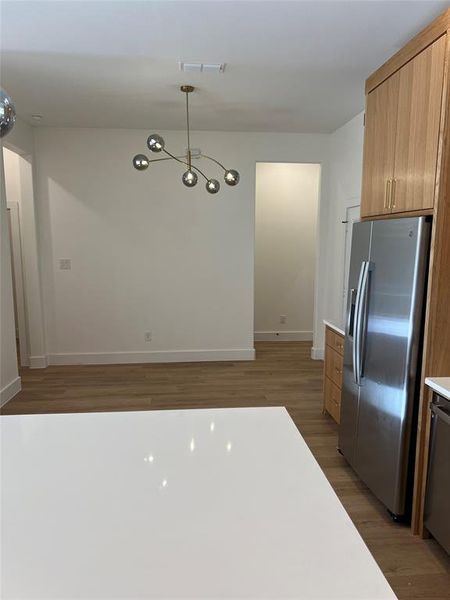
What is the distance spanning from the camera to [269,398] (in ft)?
13.7

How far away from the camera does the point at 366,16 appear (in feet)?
7.60

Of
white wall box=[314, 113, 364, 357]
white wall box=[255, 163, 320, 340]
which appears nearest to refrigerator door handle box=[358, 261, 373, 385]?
white wall box=[314, 113, 364, 357]

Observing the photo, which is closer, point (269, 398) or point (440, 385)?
point (440, 385)

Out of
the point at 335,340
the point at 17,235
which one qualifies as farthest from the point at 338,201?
the point at 17,235

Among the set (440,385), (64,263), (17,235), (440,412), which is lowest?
(440,412)

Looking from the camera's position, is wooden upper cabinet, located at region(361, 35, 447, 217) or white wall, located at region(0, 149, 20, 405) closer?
wooden upper cabinet, located at region(361, 35, 447, 217)

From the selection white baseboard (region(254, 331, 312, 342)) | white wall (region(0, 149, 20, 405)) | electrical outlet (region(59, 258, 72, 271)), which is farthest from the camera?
white baseboard (region(254, 331, 312, 342))

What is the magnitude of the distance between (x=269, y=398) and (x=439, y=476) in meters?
2.24

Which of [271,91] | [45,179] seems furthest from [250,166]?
[45,179]

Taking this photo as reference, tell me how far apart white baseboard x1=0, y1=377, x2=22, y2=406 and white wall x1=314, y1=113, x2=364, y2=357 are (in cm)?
346

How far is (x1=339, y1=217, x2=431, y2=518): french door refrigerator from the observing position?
2.12m

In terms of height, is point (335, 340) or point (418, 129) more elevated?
point (418, 129)

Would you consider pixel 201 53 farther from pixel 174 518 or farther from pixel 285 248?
pixel 285 248

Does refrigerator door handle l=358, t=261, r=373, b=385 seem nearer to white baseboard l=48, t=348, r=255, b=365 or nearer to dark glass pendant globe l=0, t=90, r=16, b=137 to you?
dark glass pendant globe l=0, t=90, r=16, b=137
